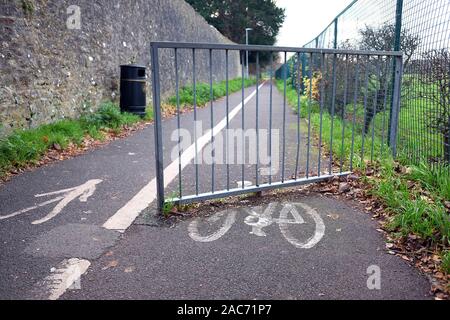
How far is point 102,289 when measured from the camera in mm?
2389

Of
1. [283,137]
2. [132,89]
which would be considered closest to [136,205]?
[283,137]

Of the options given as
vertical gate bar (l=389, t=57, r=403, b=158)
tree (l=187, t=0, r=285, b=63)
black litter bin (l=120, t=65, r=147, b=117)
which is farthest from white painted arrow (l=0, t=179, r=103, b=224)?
tree (l=187, t=0, r=285, b=63)

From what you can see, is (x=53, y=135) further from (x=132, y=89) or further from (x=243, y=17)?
(x=243, y=17)

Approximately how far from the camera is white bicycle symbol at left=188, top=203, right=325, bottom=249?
3139 millimetres

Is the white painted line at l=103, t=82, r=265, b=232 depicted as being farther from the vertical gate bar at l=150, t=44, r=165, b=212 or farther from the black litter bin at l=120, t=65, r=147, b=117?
the black litter bin at l=120, t=65, r=147, b=117

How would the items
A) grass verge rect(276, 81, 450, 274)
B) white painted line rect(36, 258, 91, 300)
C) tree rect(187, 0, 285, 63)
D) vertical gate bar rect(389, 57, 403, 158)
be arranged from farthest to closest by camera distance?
tree rect(187, 0, 285, 63), vertical gate bar rect(389, 57, 403, 158), grass verge rect(276, 81, 450, 274), white painted line rect(36, 258, 91, 300)

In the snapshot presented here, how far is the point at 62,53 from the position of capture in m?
7.17

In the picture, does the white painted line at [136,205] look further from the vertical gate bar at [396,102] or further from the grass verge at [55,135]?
the vertical gate bar at [396,102]

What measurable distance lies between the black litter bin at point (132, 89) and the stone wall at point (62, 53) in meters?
0.34

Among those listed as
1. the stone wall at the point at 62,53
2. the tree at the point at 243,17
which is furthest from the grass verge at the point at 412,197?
the tree at the point at 243,17

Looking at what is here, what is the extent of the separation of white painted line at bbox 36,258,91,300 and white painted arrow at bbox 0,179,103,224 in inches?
37.2

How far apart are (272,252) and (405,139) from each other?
3.28 m

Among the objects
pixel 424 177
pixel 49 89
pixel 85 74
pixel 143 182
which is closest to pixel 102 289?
pixel 143 182
